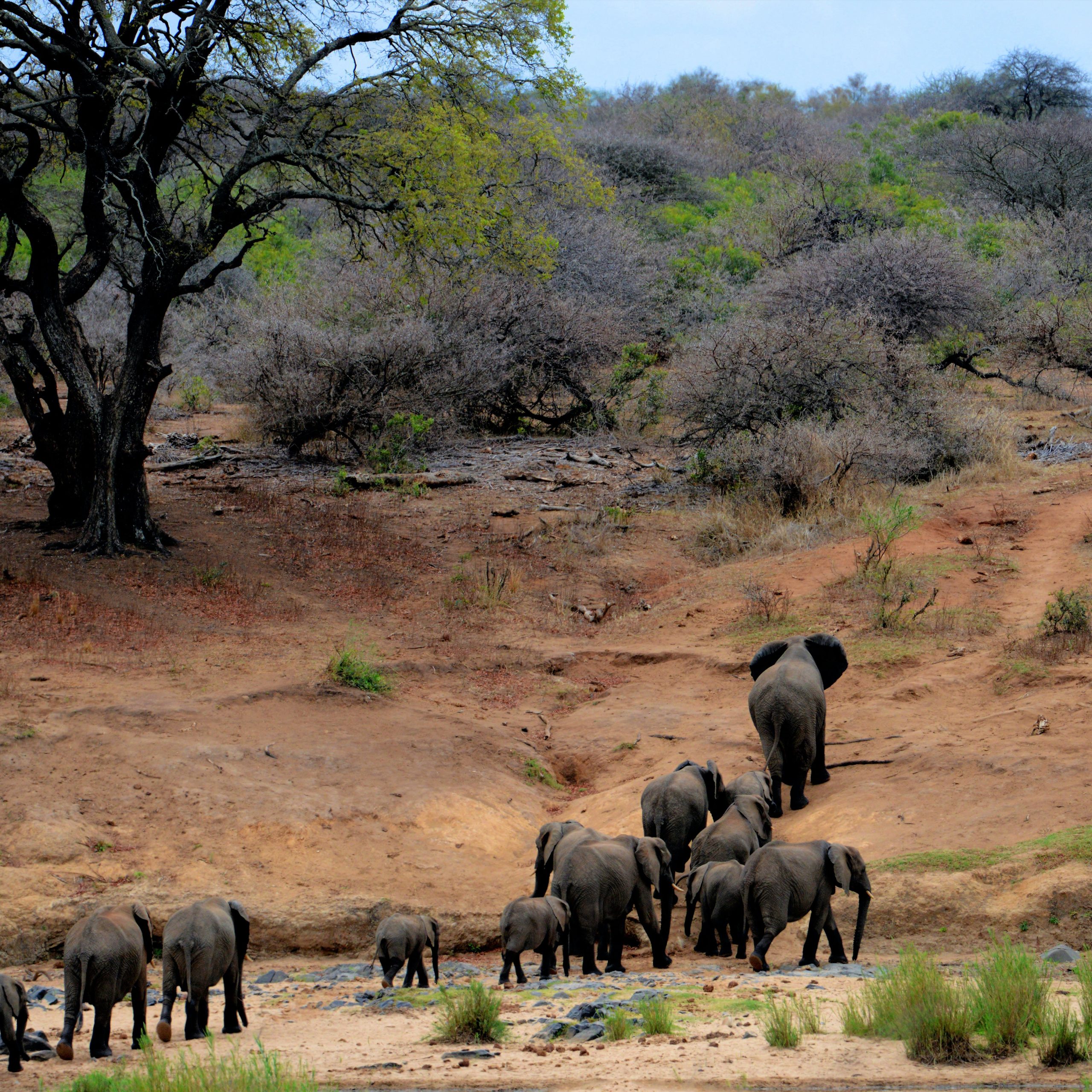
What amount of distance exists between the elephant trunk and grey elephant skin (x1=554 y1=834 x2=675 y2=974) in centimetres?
115

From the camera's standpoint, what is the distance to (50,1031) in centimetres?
654

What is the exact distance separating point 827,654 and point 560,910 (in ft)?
14.7

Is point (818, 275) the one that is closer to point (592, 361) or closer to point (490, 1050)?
point (592, 361)

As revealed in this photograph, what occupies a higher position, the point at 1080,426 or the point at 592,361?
the point at 592,361

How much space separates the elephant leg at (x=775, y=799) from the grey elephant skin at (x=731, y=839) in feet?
3.15

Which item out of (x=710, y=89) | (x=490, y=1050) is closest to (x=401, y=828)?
(x=490, y=1050)

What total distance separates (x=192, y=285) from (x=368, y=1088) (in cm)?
1308

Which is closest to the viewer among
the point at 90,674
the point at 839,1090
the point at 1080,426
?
the point at 839,1090

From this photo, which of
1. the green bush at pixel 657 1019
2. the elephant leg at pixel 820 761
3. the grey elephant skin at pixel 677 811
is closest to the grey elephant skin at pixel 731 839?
the grey elephant skin at pixel 677 811

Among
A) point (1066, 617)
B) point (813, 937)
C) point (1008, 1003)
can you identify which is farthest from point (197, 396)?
point (1008, 1003)

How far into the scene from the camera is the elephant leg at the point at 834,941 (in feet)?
24.4

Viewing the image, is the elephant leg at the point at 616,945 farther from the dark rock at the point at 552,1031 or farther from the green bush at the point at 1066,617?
the green bush at the point at 1066,617

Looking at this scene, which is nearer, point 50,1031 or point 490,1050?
point 490,1050

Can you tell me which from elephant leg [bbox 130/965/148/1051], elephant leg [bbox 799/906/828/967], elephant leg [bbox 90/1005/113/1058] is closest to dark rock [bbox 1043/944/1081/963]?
elephant leg [bbox 799/906/828/967]
